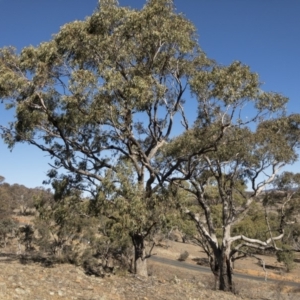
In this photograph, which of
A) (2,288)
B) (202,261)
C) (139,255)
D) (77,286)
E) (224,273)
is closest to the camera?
(2,288)

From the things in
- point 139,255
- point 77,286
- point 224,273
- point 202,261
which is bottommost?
point 202,261

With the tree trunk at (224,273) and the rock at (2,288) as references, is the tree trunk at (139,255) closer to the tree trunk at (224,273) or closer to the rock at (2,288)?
the tree trunk at (224,273)

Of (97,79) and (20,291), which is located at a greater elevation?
(97,79)

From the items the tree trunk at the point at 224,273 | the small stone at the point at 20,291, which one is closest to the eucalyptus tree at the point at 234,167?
the tree trunk at the point at 224,273

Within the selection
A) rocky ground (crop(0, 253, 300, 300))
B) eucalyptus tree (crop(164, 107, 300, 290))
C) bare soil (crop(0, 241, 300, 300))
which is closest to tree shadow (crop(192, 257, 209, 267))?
eucalyptus tree (crop(164, 107, 300, 290))

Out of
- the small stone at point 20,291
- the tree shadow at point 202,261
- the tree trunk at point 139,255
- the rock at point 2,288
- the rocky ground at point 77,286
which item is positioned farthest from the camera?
the tree shadow at point 202,261

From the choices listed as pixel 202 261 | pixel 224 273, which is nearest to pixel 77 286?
pixel 224 273

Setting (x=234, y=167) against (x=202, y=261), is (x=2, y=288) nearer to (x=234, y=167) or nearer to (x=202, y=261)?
(x=234, y=167)

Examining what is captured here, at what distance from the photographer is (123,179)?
33.9 feet

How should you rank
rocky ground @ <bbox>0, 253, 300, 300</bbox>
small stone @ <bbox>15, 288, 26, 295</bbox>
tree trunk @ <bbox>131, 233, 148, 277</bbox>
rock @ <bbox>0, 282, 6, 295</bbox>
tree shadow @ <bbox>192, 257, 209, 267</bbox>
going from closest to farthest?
1. rock @ <bbox>0, 282, 6, 295</bbox>
2. small stone @ <bbox>15, 288, 26, 295</bbox>
3. rocky ground @ <bbox>0, 253, 300, 300</bbox>
4. tree trunk @ <bbox>131, 233, 148, 277</bbox>
5. tree shadow @ <bbox>192, 257, 209, 267</bbox>

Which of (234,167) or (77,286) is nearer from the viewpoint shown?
(77,286)

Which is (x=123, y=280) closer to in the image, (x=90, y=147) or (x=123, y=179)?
(x=123, y=179)

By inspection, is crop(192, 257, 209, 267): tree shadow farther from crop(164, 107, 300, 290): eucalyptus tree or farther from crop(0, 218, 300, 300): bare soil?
crop(0, 218, 300, 300): bare soil

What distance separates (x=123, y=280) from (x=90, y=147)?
455 cm
